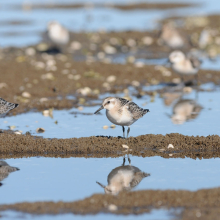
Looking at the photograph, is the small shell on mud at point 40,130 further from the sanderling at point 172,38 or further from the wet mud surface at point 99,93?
the sanderling at point 172,38

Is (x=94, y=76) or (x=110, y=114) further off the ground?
(x=94, y=76)

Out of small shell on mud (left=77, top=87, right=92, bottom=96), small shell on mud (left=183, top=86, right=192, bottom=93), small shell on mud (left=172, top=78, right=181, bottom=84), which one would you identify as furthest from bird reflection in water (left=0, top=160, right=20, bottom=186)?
small shell on mud (left=172, top=78, right=181, bottom=84)

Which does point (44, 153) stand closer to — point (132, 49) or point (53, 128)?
point (53, 128)

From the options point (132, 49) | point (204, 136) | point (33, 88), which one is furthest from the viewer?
point (132, 49)

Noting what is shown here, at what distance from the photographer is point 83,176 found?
32.2 feet

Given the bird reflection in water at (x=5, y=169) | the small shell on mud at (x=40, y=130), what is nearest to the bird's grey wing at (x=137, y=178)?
the bird reflection in water at (x=5, y=169)

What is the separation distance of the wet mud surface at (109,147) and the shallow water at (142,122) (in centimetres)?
125

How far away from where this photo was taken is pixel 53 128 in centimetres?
1392

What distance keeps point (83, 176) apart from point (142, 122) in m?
5.19

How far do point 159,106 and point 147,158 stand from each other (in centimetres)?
608

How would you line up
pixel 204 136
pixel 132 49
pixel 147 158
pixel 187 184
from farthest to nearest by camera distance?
pixel 132 49 → pixel 204 136 → pixel 147 158 → pixel 187 184

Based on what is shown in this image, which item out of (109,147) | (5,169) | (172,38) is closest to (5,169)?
(5,169)

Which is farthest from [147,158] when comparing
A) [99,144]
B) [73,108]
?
[73,108]

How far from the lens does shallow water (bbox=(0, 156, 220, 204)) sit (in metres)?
8.85
